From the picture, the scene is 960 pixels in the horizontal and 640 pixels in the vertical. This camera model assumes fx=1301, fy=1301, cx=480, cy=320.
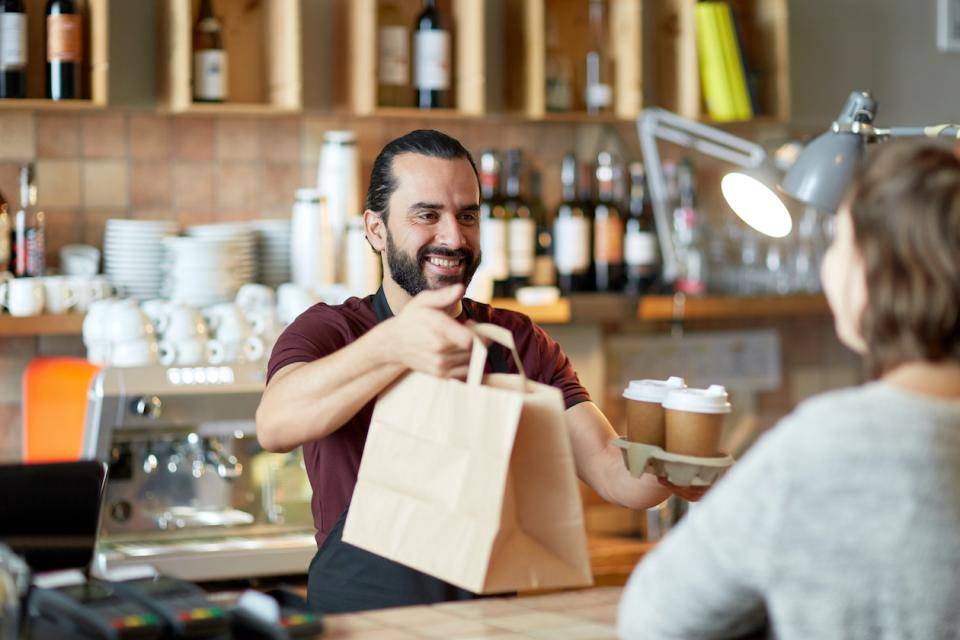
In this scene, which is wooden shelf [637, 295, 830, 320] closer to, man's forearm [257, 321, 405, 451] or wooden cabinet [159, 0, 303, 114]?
→ wooden cabinet [159, 0, 303, 114]

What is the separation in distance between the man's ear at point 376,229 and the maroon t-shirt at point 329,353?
9 centimetres

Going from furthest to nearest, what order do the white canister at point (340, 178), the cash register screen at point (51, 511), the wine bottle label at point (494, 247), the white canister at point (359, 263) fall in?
the wine bottle label at point (494, 247) → the white canister at point (340, 178) → the white canister at point (359, 263) → the cash register screen at point (51, 511)

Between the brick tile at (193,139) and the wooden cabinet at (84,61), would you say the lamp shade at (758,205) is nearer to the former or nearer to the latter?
the wooden cabinet at (84,61)

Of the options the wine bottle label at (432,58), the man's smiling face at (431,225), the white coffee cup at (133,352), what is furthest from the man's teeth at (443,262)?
the wine bottle label at (432,58)

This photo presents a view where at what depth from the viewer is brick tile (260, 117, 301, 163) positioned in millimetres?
3443

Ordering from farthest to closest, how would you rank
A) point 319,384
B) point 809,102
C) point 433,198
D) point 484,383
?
point 809,102
point 433,198
point 319,384
point 484,383

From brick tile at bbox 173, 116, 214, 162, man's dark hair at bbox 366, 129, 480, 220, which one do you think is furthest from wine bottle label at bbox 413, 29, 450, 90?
man's dark hair at bbox 366, 129, 480, 220

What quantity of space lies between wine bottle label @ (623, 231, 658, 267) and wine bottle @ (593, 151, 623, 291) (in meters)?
0.02

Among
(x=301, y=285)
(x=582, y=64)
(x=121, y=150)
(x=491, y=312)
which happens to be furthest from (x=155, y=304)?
(x=582, y=64)

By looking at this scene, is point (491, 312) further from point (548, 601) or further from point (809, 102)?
point (809, 102)

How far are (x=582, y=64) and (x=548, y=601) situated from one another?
236 cm

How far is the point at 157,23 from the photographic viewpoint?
10.7 feet

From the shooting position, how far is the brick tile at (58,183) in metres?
3.23

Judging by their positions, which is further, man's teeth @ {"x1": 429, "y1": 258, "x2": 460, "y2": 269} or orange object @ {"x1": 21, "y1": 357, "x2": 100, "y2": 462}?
orange object @ {"x1": 21, "y1": 357, "x2": 100, "y2": 462}
